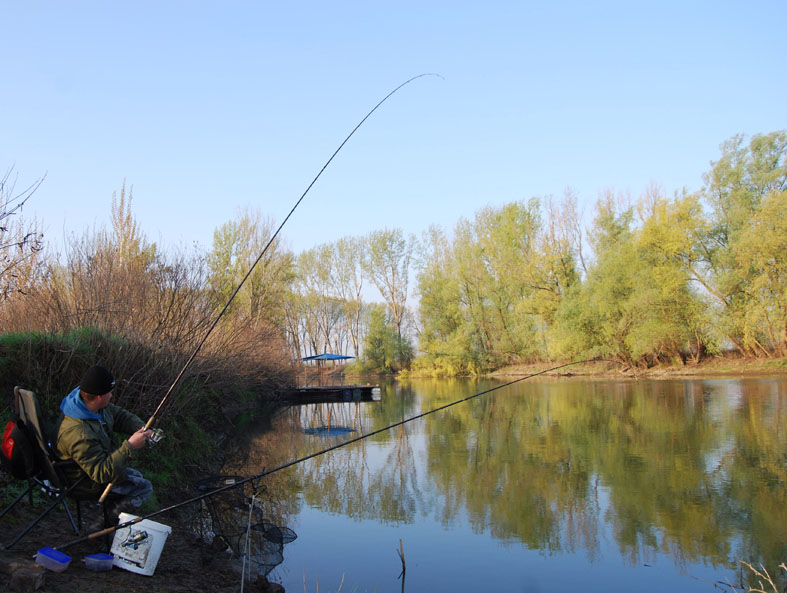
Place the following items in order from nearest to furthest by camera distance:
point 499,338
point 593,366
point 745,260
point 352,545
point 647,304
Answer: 1. point 352,545
2. point 745,260
3. point 647,304
4. point 593,366
5. point 499,338

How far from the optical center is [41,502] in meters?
5.55

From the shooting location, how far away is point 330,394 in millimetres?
30062

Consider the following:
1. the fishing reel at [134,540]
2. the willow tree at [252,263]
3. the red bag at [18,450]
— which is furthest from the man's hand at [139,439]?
the willow tree at [252,263]

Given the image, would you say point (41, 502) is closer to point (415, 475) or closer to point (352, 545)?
point (352, 545)

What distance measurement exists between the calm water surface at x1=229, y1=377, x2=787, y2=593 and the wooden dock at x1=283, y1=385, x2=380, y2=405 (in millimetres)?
12350

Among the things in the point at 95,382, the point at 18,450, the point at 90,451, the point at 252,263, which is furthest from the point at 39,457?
the point at 252,263

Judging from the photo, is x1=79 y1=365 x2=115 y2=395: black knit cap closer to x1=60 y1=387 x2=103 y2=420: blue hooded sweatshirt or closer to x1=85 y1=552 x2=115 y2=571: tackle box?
x1=60 y1=387 x2=103 y2=420: blue hooded sweatshirt

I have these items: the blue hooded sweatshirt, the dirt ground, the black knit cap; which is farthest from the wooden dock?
the black knit cap

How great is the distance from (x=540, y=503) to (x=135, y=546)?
5.71 meters

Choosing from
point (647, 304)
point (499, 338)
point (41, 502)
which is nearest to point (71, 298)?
point (41, 502)

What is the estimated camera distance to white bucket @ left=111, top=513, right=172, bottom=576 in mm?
4492

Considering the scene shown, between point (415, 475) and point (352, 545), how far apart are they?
3.66 m

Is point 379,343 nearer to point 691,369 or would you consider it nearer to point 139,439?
point 691,369

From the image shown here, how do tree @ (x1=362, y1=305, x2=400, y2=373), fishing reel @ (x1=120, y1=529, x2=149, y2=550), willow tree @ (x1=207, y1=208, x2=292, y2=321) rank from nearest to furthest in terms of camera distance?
fishing reel @ (x1=120, y1=529, x2=149, y2=550), willow tree @ (x1=207, y1=208, x2=292, y2=321), tree @ (x1=362, y1=305, x2=400, y2=373)
